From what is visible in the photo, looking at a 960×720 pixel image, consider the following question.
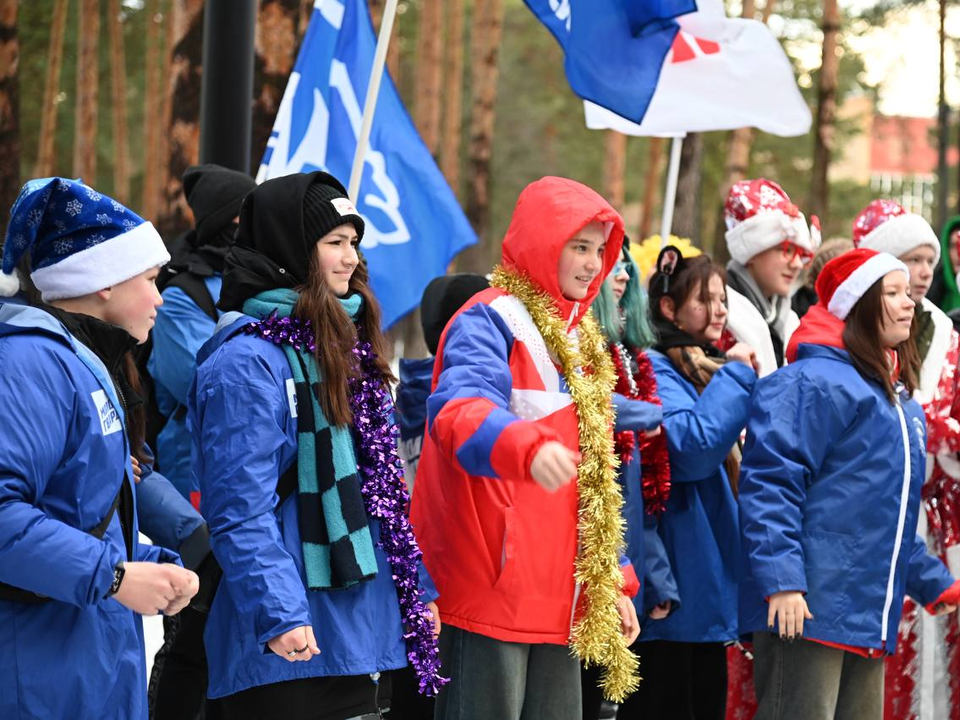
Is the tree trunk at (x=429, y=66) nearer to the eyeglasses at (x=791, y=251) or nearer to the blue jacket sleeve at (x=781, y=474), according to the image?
the eyeglasses at (x=791, y=251)

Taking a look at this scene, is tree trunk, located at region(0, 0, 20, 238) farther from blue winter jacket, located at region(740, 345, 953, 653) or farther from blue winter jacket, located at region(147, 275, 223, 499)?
blue winter jacket, located at region(740, 345, 953, 653)

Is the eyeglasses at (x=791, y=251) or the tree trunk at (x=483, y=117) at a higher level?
the tree trunk at (x=483, y=117)

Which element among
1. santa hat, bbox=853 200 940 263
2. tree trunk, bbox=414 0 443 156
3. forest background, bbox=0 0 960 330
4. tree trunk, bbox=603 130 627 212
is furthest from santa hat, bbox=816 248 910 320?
tree trunk, bbox=414 0 443 156

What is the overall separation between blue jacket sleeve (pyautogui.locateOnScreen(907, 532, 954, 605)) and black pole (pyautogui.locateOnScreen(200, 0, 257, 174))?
10.4ft

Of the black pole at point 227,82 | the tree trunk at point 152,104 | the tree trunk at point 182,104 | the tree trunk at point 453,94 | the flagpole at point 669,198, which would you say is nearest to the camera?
the black pole at point 227,82

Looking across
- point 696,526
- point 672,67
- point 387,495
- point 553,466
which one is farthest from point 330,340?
point 672,67

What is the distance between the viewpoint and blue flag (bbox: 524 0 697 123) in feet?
20.3

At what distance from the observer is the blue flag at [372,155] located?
231 inches

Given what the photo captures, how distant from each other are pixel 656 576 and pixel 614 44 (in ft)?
9.09

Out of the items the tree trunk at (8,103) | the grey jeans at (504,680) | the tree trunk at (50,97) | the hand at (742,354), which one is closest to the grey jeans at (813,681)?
the grey jeans at (504,680)

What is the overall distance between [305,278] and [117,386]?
2.34 ft

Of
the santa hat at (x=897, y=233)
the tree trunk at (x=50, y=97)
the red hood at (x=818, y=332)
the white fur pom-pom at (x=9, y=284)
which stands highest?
the tree trunk at (x=50, y=97)

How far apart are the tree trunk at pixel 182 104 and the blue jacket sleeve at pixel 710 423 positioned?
507cm

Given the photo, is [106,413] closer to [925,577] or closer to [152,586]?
[152,586]
